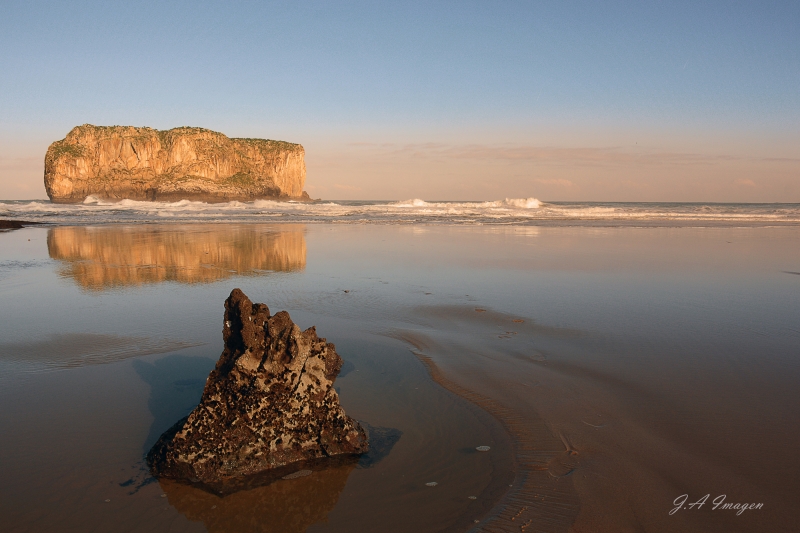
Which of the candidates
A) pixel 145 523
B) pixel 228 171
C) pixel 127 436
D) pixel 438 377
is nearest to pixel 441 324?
pixel 438 377

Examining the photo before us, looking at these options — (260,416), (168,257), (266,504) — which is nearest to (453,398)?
(260,416)

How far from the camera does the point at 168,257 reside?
12.7 metres

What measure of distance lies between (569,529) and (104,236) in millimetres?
19594

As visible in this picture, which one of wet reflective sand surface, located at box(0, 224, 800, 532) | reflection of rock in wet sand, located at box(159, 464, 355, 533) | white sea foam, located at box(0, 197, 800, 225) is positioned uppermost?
white sea foam, located at box(0, 197, 800, 225)

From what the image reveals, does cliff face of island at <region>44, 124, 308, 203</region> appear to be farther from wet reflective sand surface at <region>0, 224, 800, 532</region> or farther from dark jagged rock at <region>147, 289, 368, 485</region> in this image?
dark jagged rock at <region>147, 289, 368, 485</region>

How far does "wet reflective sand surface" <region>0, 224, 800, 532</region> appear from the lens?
2.92 m

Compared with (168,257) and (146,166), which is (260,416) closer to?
(168,257)

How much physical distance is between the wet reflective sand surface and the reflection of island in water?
1.14 feet

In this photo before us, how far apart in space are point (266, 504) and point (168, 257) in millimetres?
10898

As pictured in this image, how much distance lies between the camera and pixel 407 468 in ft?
11.0

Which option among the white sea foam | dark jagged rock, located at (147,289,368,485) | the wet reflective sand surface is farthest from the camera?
the white sea foam

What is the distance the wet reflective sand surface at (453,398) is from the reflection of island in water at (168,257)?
35cm

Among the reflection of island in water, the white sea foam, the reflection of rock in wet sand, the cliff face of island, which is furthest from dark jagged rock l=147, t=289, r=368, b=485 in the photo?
the cliff face of island

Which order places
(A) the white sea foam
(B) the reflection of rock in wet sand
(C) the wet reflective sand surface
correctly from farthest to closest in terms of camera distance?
1. (A) the white sea foam
2. (C) the wet reflective sand surface
3. (B) the reflection of rock in wet sand
